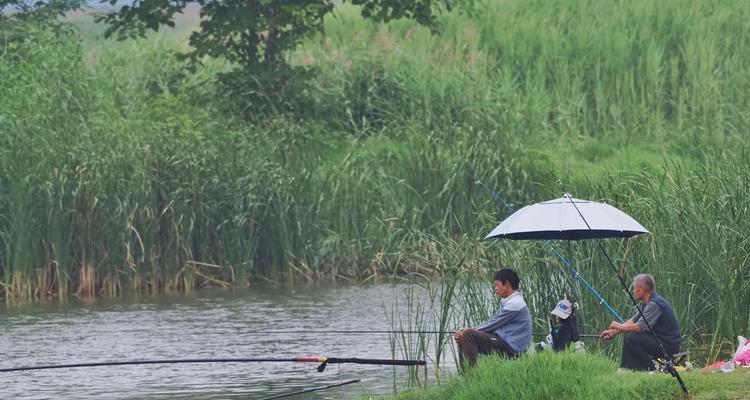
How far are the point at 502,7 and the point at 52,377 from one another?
21027 mm

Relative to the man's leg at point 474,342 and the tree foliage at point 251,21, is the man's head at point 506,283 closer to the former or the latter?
the man's leg at point 474,342

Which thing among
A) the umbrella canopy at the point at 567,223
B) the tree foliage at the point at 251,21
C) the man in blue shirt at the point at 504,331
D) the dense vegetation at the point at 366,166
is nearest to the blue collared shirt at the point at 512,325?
the man in blue shirt at the point at 504,331

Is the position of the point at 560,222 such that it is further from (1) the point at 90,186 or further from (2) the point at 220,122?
(2) the point at 220,122

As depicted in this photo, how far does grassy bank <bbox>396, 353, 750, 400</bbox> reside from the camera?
31.9 feet

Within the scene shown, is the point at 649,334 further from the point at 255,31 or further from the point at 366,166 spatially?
the point at 255,31

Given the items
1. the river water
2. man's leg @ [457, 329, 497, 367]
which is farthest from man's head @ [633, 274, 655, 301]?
the river water

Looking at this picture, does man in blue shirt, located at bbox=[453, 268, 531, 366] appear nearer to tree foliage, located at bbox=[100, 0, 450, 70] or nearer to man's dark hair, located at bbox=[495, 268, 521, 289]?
man's dark hair, located at bbox=[495, 268, 521, 289]

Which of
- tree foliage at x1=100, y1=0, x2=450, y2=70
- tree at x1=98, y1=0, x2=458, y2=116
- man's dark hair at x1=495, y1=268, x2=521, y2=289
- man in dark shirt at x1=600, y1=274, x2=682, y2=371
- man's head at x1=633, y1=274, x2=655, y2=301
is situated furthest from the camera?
tree foliage at x1=100, y1=0, x2=450, y2=70

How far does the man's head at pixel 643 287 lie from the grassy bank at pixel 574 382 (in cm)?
78

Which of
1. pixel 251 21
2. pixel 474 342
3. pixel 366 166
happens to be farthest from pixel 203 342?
pixel 251 21

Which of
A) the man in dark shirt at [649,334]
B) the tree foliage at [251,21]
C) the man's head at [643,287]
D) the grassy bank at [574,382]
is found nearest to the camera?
the grassy bank at [574,382]

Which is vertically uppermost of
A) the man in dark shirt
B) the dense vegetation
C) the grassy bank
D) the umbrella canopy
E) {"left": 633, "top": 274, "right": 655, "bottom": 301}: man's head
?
the dense vegetation

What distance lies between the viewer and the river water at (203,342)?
1413cm

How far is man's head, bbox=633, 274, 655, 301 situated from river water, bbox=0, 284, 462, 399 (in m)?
2.00
